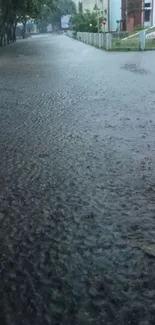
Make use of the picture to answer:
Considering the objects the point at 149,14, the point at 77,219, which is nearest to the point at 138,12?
the point at 149,14

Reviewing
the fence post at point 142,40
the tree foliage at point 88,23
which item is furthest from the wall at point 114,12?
the fence post at point 142,40

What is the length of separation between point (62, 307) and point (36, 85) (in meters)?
8.74

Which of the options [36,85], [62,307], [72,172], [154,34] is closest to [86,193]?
[72,172]

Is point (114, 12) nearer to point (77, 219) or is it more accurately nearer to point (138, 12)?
point (138, 12)

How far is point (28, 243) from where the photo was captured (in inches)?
98.0

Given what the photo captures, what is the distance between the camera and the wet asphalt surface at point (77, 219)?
1.95 meters

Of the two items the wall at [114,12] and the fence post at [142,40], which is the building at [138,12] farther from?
the fence post at [142,40]

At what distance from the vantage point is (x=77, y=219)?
276 cm

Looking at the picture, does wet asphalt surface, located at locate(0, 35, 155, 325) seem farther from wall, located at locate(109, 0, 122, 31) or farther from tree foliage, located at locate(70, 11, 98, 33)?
wall, located at locate(109, 0, 122, 31)

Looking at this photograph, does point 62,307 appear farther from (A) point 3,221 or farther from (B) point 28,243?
(A) point 3,221

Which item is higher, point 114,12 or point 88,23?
point 114,12

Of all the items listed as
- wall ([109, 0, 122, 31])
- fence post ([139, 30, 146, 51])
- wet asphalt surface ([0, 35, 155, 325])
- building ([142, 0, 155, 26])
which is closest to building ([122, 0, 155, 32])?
building ([142, 0, 155, 26])

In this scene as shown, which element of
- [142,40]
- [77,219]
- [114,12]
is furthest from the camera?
[114,12]

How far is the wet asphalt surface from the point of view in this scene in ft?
6.38
